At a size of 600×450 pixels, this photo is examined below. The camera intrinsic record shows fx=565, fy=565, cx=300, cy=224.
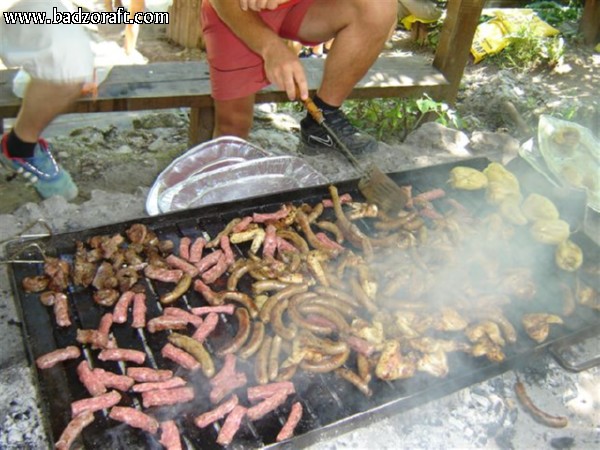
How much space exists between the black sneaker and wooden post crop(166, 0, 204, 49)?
459 cm

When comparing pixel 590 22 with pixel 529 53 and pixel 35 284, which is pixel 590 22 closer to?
pixel 529 53

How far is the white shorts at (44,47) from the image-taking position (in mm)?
3875

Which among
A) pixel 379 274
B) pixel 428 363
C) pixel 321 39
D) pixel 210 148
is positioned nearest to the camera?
pixel 428 363

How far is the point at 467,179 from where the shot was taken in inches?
160

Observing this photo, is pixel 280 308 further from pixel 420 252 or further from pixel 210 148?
pixel 210 148

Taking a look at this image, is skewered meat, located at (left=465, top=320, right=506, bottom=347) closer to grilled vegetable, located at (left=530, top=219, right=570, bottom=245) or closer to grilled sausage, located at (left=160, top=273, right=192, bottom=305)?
grilled vegetable, located at (left=530, top=219, right=570, bottom=245)

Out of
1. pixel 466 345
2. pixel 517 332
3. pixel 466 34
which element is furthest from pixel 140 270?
pixel 466 34

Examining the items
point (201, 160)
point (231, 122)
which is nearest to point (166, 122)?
point (231, 122)

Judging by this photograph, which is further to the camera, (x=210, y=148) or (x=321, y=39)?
(x=321, y=39)

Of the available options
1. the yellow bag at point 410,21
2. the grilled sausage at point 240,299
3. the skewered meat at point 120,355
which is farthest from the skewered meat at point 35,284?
the yellow bag at point 410,21

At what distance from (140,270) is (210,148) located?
1.31 meters

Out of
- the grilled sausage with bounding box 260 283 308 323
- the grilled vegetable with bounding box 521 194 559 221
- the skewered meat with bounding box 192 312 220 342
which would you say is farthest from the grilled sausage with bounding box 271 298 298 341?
the grilled vegetable with bounding box 521 194 559 221

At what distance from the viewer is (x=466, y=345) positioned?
9.75 feet

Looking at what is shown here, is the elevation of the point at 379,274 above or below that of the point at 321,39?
below
